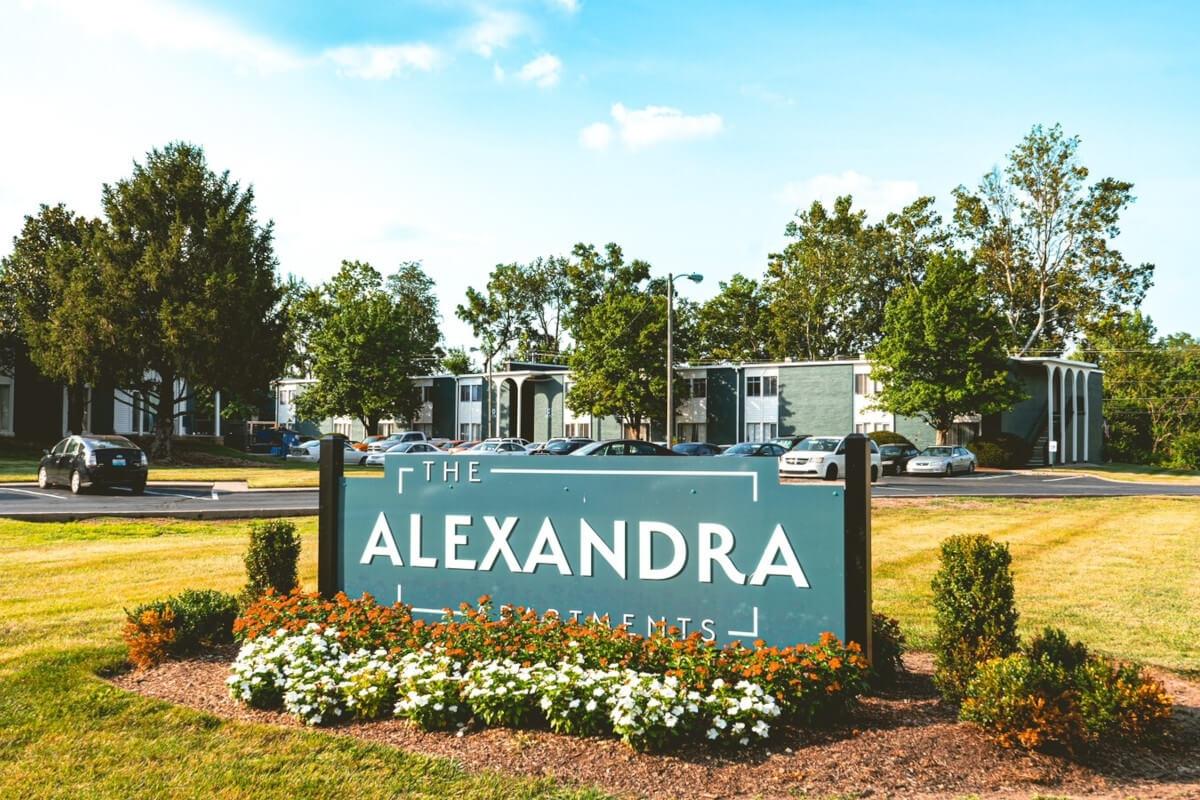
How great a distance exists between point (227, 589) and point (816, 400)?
49.7 m

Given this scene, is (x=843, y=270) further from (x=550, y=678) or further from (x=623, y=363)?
(x=550, y=678)

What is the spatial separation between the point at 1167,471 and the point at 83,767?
59654 mm

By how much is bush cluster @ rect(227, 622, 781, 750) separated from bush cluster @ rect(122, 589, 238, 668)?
3.89 feet

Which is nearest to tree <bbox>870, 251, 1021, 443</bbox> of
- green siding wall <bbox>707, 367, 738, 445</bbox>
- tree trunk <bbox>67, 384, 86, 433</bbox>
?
green siding wall <bbox>707, 367, 738, 445</bbox>

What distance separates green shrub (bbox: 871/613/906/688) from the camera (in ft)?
Answer: 21.8

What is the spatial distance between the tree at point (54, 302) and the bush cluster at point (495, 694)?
1531 inches

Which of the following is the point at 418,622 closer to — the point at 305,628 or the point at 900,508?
the point at 305,628

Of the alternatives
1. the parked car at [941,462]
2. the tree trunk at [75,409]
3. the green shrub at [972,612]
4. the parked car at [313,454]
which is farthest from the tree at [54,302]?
the green shrub at [972,612]

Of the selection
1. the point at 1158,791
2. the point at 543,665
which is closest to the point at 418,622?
the point at 543,665

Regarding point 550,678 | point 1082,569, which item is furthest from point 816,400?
point 550,678

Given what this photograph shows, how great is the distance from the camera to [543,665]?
5945 mm

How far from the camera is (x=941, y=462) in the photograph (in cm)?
4228

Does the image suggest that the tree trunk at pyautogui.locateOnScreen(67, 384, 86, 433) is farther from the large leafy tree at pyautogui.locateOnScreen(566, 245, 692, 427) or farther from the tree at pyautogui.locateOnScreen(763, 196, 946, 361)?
the tree at pyautogui.locateOnScreen(763, 196, 946, 361)

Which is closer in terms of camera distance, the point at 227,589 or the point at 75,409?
the point at 227,589
